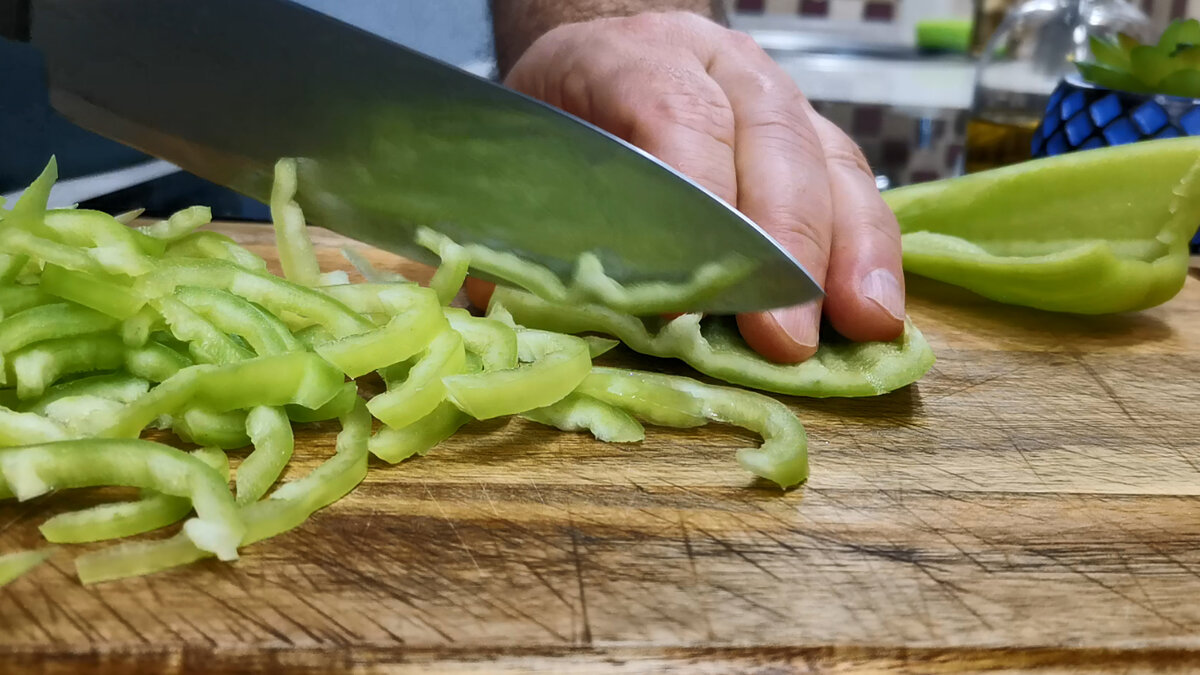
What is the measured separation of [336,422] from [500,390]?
0.19m

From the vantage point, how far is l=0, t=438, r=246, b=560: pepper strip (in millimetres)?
727

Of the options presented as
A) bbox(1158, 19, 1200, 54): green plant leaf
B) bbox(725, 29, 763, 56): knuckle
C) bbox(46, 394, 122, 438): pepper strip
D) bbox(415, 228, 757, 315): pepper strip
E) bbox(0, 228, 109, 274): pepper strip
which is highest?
bbox(1158, 19, 1200, 54): green plant leaf

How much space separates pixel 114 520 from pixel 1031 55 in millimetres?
2634

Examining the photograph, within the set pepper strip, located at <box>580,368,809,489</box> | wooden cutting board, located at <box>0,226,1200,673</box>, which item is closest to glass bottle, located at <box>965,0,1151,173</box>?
wooden cutting board, located at <box>0,226,1200,673</box>

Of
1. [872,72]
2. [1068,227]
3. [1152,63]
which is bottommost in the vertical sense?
[872,72]

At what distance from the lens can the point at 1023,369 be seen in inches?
47.2

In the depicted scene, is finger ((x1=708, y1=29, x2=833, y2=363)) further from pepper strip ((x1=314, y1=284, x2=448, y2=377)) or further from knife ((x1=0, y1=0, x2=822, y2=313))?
pepper strip ((x1=314, y1=284, x2=448, y2=377))

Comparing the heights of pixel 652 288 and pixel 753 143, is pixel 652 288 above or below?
below

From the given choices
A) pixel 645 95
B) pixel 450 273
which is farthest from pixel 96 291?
pixel 645 95

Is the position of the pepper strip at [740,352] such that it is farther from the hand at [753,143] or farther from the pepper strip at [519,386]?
the pepper strip at [519,386]

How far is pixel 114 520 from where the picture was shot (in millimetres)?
735

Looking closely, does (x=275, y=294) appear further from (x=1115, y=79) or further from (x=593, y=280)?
(x=1115, y=79)

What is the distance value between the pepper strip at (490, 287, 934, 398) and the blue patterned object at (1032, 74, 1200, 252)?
883mm

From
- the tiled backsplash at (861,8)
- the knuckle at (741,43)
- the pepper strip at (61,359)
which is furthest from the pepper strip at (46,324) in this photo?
the tiled backsplash at (861,8)
